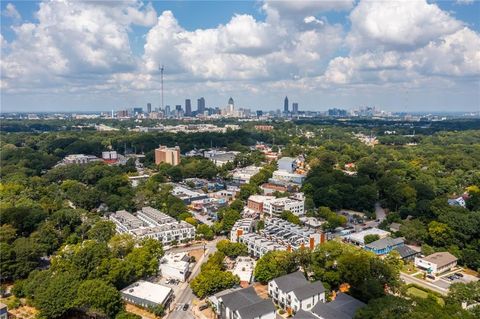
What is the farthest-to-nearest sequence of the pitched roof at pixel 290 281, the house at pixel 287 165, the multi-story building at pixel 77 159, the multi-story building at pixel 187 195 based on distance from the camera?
the multi-story building at pixel 77 159 < the house at pixel 287 165 < the multi-story building at pixel 187 195 < the pitched roof at pixel 290 281

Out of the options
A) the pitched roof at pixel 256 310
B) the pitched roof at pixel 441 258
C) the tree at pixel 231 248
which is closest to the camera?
the pitched roof at pixel 256 310

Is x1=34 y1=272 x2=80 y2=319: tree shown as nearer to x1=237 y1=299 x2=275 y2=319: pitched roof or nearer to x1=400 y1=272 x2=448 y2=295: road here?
x1=237 y1=299 x2=275 y2=319: pitched roof

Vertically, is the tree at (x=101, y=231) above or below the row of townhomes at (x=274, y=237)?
above

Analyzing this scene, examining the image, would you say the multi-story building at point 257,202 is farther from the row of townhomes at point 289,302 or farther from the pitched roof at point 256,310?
the pitched roof at point 256,310

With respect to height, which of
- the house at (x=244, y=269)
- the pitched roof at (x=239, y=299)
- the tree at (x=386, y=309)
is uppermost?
the tree at (x=386, y=309)

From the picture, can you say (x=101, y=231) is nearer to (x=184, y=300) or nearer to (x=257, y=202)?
(x=184, y=300)

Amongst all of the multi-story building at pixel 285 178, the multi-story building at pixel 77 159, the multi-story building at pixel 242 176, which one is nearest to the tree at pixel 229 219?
the multi-story building at pixel 285 178
